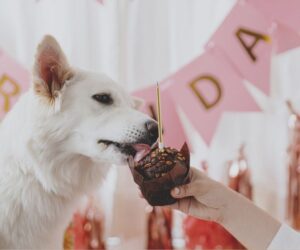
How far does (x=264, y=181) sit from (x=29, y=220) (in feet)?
3.06

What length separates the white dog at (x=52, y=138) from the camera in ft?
3.12

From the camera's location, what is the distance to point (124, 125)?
0.94m

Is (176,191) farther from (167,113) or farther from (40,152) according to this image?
(167,113)

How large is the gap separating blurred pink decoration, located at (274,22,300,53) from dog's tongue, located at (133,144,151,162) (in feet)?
2.63

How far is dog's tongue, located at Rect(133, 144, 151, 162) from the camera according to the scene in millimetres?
846

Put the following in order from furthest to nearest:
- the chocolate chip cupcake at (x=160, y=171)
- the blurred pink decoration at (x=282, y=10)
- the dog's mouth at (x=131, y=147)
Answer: the blurred pink decoration at (x=282, y=10), the dog's mouth at (x=131, y=147), the chocolate chip cupcake at (x=160, y=171)

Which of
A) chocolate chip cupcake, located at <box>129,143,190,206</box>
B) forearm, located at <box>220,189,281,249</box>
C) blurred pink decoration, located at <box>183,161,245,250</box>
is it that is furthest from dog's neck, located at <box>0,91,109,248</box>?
blurred pink decoration, located at <box>183,161,245,250</box>

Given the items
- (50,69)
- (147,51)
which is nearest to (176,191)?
(50,69)

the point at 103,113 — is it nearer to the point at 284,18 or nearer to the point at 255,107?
the point at 255,107

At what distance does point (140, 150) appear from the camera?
3.01 ft

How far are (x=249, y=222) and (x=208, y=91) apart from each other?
650 millimetres

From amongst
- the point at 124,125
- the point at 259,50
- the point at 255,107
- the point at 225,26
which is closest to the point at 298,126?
the point at 255,107

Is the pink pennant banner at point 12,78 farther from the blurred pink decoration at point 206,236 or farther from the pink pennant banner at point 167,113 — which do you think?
the blurred pink decoration at point 206,236

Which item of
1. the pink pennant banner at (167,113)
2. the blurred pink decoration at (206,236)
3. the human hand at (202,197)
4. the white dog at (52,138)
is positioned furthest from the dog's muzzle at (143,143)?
the blurred pink decoration at (206,236)
